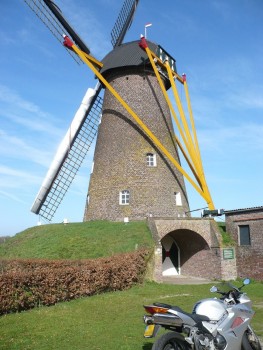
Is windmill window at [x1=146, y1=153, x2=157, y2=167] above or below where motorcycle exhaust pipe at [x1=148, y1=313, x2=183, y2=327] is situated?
above

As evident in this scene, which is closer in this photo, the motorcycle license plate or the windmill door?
the motorcycle license plate

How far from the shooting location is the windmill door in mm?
22672

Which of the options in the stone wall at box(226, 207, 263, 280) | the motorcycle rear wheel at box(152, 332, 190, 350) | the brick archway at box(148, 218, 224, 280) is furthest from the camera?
the brick archway at box(148, 218, 224, 280)

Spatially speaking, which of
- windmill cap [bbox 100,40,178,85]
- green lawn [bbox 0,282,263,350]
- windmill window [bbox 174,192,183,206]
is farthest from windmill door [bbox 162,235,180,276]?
windmill cap [bbox 100,40,178,85]

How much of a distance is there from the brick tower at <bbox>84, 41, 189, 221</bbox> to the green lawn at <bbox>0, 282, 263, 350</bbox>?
926 cm

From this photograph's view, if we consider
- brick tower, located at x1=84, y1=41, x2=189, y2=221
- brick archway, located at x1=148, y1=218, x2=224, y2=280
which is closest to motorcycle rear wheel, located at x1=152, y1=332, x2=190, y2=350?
brick archway, located at x1=148, y1=218, x2=224, y2=280

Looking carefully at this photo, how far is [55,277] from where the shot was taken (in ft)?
37.7

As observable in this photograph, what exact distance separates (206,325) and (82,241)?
46.4 feet

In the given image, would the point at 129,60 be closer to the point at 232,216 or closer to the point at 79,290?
the point at 232,216

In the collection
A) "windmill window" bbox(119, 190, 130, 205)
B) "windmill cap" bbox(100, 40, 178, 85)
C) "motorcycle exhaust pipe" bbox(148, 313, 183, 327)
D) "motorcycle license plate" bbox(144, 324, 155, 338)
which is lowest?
"motorcycle license plate" bbox(144, 324, 155, 338)

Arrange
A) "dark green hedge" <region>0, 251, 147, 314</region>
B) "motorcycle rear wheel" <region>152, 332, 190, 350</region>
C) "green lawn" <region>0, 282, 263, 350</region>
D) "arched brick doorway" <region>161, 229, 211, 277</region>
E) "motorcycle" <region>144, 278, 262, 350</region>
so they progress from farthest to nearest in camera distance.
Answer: "arched brick doorway" <region>161, 229, 211, 277</region>, "dark green hedge" <region>0, 251, 147, 314</region>, "green lawn" <region>0, 282, 263, 350</region>, "motorcycle" <region>144, 278, 262, 350</region>, "motorcycle rear wheel" <region>152, 332, 190, 350</region>

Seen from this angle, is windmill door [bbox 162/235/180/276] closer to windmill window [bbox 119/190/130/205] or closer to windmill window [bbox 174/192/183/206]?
windmill window [bbox 174/192/183/206]

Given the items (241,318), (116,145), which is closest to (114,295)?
(241,318)

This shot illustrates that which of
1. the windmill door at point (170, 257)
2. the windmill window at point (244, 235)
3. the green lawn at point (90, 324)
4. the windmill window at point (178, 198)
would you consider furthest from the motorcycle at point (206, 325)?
the windmill window at point (178, 198)
